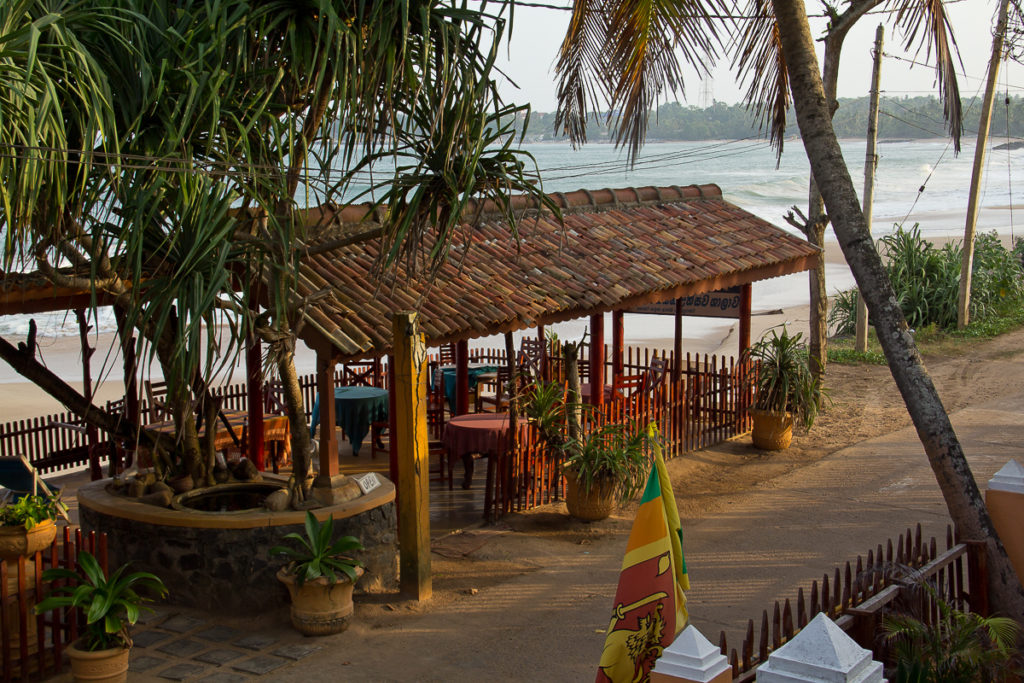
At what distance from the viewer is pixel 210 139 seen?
656 cm

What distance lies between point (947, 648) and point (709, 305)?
7.63m

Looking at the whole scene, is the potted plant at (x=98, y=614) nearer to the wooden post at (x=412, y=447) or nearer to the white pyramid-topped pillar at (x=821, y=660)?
the wooden post at (x=412, y=447)

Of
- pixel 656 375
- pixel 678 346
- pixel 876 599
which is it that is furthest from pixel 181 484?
pixel 678 346

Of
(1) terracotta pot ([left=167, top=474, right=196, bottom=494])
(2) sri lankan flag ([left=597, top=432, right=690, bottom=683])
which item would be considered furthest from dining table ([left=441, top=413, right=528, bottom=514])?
(2) sri lankan flag ([left=597, top=432, right=690, bottom=683])

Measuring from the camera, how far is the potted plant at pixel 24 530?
21.4 feet

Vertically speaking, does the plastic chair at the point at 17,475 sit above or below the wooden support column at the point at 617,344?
below

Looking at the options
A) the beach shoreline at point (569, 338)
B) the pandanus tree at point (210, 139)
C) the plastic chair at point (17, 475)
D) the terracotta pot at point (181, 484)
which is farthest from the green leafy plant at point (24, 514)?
the beach shoreline at point (569, 338)

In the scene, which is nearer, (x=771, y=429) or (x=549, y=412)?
(x=549, y=412)

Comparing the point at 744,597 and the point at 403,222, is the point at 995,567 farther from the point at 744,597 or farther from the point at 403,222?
the point at 403,222

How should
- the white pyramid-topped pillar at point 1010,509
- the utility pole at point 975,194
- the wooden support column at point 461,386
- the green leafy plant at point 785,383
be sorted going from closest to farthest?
the white pyramid-topped pillar at point 1010,509 < the wooden support column at point 461,386 < the green leafy plant at point 785,383 < the utility pole at point 975,194

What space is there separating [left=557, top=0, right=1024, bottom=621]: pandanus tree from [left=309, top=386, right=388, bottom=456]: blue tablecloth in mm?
4093

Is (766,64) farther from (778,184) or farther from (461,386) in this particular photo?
(778,184)

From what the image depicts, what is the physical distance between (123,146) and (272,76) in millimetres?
1276

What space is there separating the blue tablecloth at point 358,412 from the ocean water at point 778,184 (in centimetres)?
761
